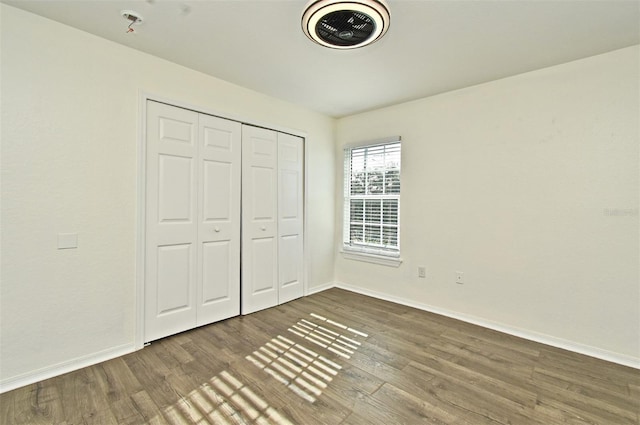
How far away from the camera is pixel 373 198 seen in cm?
408

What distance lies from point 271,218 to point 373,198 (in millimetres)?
1441

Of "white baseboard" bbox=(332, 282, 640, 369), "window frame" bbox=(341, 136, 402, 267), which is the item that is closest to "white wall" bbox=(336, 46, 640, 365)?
"white baseboard" bbox=(332, 282, 640, 369)

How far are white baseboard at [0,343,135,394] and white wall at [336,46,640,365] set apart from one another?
3016mm

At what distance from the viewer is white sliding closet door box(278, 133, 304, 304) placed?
12.2 feet

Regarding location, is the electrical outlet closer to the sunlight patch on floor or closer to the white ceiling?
the sunlight patch on floor

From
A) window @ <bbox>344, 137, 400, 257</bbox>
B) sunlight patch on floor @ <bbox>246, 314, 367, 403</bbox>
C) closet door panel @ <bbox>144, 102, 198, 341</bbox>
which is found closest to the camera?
sunlight patch on floor @ <bbox>246, 314, 367, 403</bbox>

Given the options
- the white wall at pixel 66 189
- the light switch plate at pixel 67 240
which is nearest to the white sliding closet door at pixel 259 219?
the white wall at pixel 66 189

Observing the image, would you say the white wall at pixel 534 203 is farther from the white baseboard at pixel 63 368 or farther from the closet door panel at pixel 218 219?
the white baseboard at pixel 63 368

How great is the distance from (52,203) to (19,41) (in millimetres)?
1126

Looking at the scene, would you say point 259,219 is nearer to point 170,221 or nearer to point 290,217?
point 290,217

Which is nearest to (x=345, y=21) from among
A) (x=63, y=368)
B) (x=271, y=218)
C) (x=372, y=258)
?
(x=271, y=218)

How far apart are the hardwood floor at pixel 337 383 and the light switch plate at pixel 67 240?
0.94 meters

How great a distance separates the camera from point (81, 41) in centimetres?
227

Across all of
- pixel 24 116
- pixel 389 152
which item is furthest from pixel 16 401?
pixel 389 152
